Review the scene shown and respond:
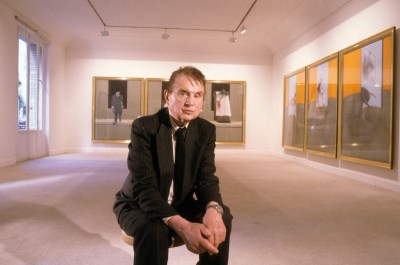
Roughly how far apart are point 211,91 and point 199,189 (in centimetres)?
1245

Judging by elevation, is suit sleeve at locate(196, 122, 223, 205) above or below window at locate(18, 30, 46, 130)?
below

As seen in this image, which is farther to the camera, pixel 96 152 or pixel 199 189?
pixel 96 152

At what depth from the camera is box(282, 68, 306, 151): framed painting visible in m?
10.8

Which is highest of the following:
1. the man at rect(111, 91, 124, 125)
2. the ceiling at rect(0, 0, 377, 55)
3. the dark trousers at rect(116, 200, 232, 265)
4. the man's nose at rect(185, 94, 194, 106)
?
the ceiling at rect(0, 0, 377, 55)

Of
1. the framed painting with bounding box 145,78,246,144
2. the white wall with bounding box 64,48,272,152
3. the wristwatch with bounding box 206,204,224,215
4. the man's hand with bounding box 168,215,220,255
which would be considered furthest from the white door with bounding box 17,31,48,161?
the man's hand with bounding box 168,215,220,255

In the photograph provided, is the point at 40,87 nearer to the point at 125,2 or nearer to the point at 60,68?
the point at 60,68

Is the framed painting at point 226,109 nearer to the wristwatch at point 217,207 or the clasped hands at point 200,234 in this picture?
the wristwatch at point 217,207

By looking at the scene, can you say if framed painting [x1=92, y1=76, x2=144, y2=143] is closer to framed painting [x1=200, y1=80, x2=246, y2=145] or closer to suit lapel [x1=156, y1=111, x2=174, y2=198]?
framed painting [x1=200, y1=80, x2=246, y2=145]

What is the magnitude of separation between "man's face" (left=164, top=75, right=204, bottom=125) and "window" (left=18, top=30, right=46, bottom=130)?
9851mm

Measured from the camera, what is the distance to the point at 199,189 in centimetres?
200

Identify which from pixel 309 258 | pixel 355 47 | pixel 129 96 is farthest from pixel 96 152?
pixel 309 258

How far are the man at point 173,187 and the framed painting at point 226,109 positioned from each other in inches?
481

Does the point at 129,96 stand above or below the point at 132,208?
above

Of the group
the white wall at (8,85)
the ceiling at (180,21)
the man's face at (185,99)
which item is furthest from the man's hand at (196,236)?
the white wall at (8,85)
